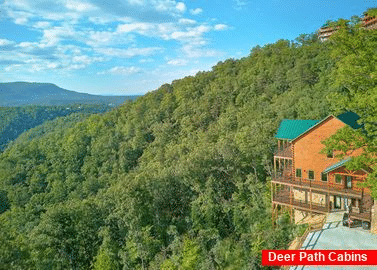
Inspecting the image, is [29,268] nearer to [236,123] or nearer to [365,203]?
[365,203]

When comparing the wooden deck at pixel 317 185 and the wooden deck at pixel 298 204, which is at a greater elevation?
the wooden deck at pixel 317 185

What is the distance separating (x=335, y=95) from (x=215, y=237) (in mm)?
17336

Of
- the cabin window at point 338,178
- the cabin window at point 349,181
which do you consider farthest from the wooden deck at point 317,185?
the cabin window at point 349,181

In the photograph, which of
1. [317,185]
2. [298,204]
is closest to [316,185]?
[317,185]

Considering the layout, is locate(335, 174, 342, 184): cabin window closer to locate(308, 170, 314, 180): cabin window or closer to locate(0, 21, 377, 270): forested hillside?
locate(308, 170, 314, 180): cabin window

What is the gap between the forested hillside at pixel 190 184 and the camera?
789 inches

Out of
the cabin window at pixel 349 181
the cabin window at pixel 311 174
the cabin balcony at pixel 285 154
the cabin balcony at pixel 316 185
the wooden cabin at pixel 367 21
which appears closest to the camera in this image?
the wooden cabin at pixel 367 21

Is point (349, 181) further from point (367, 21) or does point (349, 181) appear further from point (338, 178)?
point (367, 21)

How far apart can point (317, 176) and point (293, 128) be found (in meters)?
4.11

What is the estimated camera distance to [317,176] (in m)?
22.4

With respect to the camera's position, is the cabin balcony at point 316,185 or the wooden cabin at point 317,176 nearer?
the cabin balcony at point 316,185

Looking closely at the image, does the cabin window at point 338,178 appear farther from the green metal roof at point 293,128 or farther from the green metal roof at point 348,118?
the green metal roof at point 293,128

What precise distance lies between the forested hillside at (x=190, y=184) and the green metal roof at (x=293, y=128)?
8.02ft

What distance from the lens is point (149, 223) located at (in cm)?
3225
